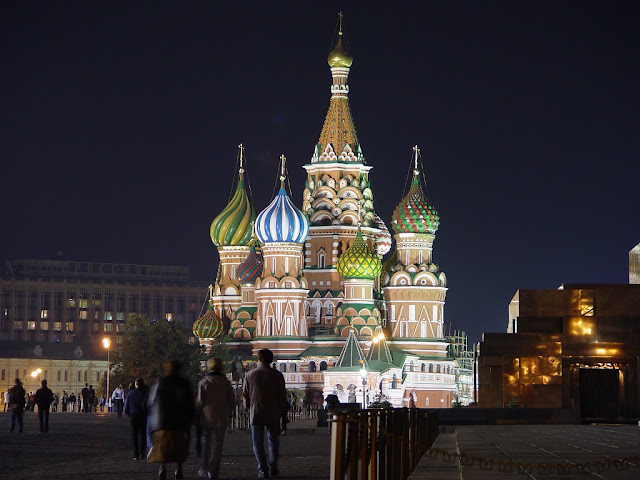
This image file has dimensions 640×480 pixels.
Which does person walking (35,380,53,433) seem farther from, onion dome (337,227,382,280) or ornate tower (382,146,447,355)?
ornate tower (382,146,447,355)

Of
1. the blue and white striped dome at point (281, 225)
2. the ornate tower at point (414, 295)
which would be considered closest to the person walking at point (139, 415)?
the blue and white striped dome at point (281, 225)

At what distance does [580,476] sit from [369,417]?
11.6 ft

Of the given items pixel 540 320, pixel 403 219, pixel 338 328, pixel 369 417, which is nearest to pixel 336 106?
pixel 403 219

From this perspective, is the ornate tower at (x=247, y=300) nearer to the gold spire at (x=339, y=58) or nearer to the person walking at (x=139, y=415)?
the gold spire at (x=339, y=58)

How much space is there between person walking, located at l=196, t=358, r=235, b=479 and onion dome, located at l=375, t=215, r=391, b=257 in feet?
271

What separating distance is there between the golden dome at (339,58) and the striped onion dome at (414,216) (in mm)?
10077

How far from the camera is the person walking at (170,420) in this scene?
15008 millimetres

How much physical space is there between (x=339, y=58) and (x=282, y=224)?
1473 centimetres

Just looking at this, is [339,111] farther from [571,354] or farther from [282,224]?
[571,354]

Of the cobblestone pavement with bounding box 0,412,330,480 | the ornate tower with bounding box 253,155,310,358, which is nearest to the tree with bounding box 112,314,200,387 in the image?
the ornate tower with bounding box 253,155,310,358

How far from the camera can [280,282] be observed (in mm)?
90750

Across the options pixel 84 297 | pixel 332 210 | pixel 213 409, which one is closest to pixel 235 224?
pixel 332 210

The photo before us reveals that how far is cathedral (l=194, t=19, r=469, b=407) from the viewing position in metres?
91.1

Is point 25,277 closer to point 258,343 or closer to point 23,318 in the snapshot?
point 23,318
